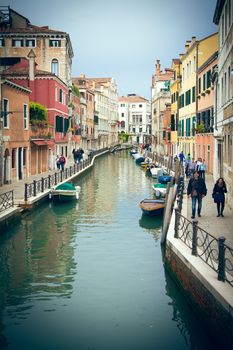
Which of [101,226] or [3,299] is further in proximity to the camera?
[101,226]

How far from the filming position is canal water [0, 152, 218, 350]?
8.88 meters

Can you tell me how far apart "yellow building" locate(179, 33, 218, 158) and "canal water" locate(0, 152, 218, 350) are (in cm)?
1776

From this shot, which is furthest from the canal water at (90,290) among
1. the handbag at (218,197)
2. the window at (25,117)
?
the window at (25,117)

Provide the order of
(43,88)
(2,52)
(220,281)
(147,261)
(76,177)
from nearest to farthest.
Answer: (220,281) → (147,261) → (76,177) → (43,88) → (2,52)

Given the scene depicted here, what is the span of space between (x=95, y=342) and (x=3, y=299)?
9.79 ft

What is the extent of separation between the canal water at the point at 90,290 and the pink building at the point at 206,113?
10.5 meters

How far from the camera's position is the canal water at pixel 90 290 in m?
8.88

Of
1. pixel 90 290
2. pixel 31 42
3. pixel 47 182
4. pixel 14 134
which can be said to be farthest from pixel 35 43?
pixel 90 290

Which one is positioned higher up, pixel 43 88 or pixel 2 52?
pixel 2 52

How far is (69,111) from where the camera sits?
161ft

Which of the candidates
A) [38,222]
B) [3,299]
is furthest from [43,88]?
[3,299]

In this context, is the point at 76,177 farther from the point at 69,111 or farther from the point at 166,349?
the point at 166,349

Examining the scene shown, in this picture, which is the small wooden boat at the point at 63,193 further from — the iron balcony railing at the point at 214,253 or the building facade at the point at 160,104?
the building facade at the point at 160,104

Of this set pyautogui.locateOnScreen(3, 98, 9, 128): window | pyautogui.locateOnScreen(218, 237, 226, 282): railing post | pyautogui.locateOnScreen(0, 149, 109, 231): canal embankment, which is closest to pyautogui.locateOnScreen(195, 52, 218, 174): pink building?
pyautogui.locateOnScreen(0, 149, 109, 231): canal embankment
